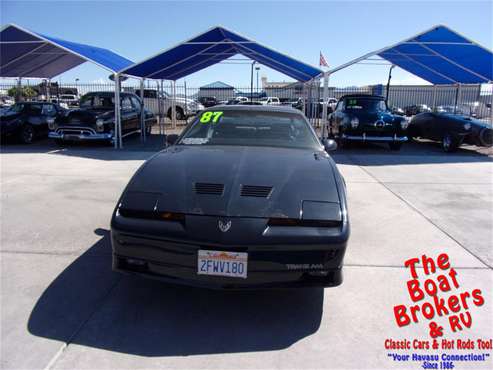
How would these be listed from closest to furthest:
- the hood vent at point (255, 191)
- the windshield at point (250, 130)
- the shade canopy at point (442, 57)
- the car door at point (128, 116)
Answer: the hood vent at point (255, 191)
the windshield at point (250, 130)
the shade canopy at point (442, 57)
the car door at point (128, 116)

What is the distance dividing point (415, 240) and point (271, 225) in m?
2.61

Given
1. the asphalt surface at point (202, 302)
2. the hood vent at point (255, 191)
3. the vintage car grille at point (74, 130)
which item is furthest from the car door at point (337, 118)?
the hood vent at point (255, 191)

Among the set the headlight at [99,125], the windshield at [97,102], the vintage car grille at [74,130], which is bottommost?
the vintage car grille at [74,130]

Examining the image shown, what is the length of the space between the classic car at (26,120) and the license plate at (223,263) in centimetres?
1116

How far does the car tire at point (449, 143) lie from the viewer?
38.9ft

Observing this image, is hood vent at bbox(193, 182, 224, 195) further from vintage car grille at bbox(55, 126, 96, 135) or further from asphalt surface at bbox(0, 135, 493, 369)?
vintage car grille at bbox(55, 126, 96, 135)

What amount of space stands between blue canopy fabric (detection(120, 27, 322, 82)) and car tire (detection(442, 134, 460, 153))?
4383 millimetres

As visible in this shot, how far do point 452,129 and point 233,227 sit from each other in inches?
451

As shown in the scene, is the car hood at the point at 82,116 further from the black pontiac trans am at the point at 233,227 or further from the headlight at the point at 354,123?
the black pontiac trans am at the point at 233,227

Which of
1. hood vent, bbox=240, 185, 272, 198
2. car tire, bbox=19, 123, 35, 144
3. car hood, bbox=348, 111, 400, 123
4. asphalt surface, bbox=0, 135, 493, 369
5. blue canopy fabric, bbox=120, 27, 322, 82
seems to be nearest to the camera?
asphalt surface, bbox=0, 135, 493, 369

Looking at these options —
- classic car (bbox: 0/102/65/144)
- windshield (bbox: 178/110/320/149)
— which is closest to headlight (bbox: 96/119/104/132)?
classic car (bbox: 0/102/65/144)

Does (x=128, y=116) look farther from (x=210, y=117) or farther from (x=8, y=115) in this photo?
(x=210, y=117)

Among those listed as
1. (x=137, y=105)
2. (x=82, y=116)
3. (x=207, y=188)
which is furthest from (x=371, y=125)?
(x=207, y=188)

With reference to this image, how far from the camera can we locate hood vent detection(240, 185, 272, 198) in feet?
9.30
